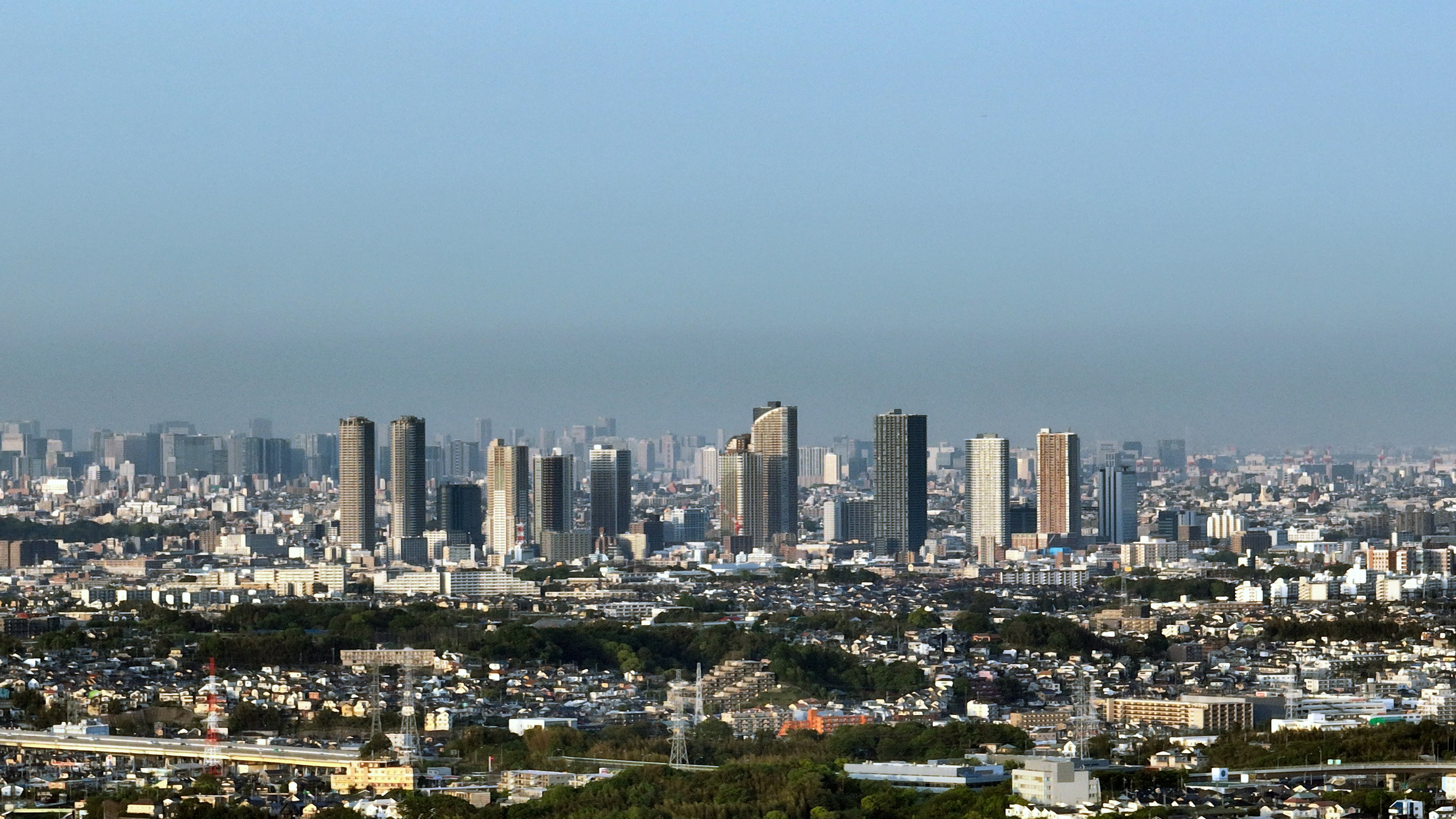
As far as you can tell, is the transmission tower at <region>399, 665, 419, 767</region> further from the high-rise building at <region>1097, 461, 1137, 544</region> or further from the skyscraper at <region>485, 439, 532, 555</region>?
the high-rise building at <region>1097, 461, 1137, 544</region>

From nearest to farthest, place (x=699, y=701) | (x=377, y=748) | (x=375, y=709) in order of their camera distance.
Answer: (x=377, y=748) → (x=375, y=709) → (x=699, y=701)

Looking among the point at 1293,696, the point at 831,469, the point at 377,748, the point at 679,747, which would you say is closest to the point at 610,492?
the point at 831,469

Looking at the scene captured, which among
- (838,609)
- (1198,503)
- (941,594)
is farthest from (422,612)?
(1198,503)

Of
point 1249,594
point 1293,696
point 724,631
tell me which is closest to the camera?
point 1293,696

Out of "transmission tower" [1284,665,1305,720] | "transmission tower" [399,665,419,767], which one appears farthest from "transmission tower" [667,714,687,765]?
"transmission tower" [1284,665,1305,720]

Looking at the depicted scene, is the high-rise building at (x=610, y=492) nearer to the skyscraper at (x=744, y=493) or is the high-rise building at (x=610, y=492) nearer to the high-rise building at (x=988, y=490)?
the skyscraper at (x=744, y=493)

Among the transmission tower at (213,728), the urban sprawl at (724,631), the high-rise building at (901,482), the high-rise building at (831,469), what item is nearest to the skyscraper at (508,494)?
the urban sprawl at (724,631)

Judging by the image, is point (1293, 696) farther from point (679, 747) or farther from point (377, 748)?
point (377, 748)
